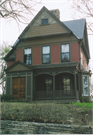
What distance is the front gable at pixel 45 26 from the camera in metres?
16.7

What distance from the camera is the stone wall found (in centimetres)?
715

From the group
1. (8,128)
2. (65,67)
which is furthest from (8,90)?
(8,128)

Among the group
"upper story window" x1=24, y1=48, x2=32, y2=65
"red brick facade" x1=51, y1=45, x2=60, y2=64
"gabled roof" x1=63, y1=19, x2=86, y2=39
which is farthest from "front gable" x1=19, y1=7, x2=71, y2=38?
"gabled roof" x1=63, y1=19, x2=86, y2=39

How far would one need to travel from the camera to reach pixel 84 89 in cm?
1703

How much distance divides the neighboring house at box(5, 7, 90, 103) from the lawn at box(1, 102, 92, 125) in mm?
6345

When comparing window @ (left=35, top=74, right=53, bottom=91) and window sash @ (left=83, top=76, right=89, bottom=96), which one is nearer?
window sash @ (left=83, top=76, right=89, bottom=96)

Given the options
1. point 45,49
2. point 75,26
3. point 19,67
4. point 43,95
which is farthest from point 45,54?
point 75,26

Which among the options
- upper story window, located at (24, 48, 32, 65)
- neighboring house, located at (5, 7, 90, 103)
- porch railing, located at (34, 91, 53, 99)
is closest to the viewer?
neighboring house, located at (5, 7, 90, 103)

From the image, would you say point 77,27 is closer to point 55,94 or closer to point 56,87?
point 56,87

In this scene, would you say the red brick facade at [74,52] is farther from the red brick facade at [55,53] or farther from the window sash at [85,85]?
the window sash at [85,85]

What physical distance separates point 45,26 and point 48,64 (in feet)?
12.5

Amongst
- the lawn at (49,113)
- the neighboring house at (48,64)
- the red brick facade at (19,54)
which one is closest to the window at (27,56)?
the neighboring house at (48,64)

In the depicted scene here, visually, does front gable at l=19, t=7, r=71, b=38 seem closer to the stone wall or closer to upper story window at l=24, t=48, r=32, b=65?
upper story window at l=24, t=48, r=32, b=65

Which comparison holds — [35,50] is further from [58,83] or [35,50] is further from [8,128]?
[8,128]
